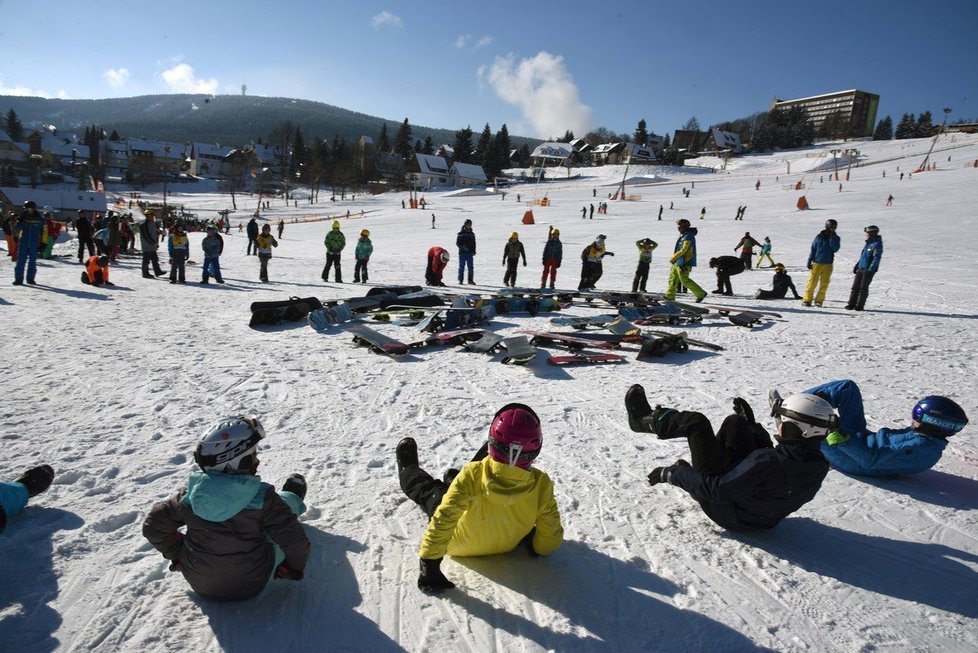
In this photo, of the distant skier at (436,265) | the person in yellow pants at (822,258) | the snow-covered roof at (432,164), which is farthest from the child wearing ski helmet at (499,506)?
the snow-covered roof at (432,164)

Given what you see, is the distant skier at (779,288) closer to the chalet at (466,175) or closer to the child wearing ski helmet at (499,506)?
the child wearing ski helmet at (499,506)

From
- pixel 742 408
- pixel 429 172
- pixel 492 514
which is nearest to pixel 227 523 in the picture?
pixel 492 514

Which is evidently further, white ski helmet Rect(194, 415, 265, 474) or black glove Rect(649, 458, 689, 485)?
black glove Rect(649, 458, 689, 485)

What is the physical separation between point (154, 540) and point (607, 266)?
18.1 meters

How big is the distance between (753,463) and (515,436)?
1.60 meters

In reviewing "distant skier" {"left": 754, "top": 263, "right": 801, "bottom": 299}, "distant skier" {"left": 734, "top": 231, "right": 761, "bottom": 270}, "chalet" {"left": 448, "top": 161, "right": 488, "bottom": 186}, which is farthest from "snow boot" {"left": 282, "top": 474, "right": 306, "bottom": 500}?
"chalet" {"left": 448, "top": 161, "right": 488, "bottom": 186}

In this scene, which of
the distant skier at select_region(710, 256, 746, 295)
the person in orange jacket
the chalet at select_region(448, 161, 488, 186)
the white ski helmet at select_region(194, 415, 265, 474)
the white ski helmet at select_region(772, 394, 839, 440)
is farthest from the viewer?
the chalet at select_region(448, 161, 488, 186)

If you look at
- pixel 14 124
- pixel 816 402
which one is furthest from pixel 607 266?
pixel 14 124

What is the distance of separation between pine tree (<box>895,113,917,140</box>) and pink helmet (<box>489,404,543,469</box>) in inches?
4864

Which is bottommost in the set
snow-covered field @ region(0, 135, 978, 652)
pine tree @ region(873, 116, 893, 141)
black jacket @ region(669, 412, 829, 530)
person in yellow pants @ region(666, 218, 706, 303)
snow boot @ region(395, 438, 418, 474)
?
snow-covered field @ region(0, 135, 978, 652)

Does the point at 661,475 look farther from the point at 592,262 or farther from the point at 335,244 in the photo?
the point at 335,244

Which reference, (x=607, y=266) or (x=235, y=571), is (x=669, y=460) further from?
(x=607, y=266)

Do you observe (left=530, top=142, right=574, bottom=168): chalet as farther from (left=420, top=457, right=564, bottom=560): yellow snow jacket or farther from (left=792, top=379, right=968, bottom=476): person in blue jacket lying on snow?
(left=420, top=457, right=564, bottom=560): yellow snow jacket

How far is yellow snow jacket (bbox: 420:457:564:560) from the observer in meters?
2.71
